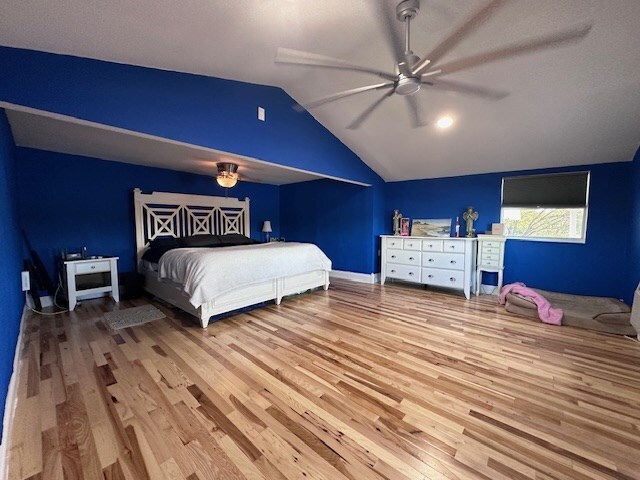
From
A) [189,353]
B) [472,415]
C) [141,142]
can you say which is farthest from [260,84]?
[472,415]

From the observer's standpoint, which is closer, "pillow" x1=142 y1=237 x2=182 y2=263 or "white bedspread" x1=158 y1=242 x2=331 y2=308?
"white bedspread" x1=158 y1=242 x2=331 y2=308

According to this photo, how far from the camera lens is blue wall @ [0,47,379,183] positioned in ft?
5.41

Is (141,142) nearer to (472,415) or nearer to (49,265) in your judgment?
(49,265)

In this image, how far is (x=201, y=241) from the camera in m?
4.34

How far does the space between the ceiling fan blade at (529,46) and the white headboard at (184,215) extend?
4.42 meters

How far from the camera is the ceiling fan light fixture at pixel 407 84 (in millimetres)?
1871

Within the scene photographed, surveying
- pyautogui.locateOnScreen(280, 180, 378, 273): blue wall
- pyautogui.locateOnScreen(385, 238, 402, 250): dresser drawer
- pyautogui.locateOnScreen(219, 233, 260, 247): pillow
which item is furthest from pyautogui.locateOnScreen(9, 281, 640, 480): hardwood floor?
pyautogui.locateOnScreen(280, 180, 378, 273): blue wall

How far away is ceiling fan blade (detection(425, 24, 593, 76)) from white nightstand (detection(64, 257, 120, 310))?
4412 millimetres

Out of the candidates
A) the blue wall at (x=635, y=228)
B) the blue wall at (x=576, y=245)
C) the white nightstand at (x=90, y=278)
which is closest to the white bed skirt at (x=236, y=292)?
the white nightstand at (x=90, y=278)

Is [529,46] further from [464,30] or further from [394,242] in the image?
[394,242]

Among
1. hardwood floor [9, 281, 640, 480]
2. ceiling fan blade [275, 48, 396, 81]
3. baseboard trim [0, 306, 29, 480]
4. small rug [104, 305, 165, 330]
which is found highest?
ceiling fan blade [275, 48, 396, 81]

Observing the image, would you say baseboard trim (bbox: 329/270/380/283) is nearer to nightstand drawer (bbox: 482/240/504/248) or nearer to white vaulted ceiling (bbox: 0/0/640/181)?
nightstand drawer (bbox: 482/240/504/248)

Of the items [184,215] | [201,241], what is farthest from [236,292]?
[184,215]

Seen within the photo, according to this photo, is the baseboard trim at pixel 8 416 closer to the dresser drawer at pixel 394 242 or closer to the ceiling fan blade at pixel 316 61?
the ceiling fan blade at pixel 316 61
